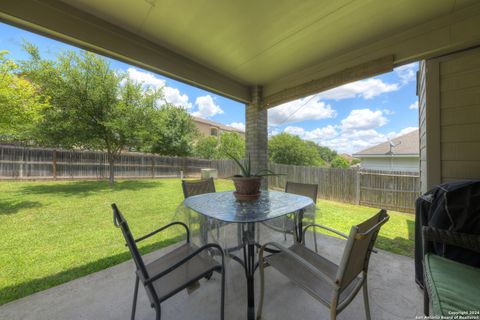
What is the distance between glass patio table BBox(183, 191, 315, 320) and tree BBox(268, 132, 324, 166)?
35.0 ft

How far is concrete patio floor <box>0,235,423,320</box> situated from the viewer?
1393 mm

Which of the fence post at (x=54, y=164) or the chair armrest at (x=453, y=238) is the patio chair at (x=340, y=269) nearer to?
the chair armrest at (x=453, y=238)

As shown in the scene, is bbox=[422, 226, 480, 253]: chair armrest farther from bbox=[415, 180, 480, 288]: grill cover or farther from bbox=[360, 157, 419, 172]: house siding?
bbox=[360, 157, 419, 172]: house siding

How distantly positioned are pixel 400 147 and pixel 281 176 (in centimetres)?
647

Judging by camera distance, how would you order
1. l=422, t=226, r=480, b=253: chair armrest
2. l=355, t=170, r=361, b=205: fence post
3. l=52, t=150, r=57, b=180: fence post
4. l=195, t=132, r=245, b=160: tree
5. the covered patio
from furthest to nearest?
1. l=195, t=132, r=245, b=160: tree
2. l=52, t=150, r=57, b=180: fence post
3. l=355, t=170, r=361, b=205: fence post
4. the covered patio
5. l=422, t=226, r=480, b=253: chair armrest

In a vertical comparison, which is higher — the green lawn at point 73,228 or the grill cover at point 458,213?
the grill cover at point 458,213

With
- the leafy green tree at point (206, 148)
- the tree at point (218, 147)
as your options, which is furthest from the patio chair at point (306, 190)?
the leafy green tree at point (206, 148)

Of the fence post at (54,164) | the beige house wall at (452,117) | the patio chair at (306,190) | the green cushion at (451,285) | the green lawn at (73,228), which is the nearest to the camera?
the green cushion at (451,285)

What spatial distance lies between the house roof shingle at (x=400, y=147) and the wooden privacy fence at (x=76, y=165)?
954 centimetres

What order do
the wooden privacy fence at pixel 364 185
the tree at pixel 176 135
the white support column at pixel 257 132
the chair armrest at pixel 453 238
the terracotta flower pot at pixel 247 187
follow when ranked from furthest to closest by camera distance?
the tree at pixel 176 135
the wooden privacy fence at pixel 364 185
the white support column at pixel 257 132
the terracotta flower pot at pixel 247 187
the chair armrest at pixel 453 238

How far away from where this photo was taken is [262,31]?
2.04 meters

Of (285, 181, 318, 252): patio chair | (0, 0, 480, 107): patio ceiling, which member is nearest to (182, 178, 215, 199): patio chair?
(285, 181, 318, 252): patio chair

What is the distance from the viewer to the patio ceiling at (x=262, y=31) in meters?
1.71

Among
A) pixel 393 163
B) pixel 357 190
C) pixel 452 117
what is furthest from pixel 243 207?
pixel 393 163
